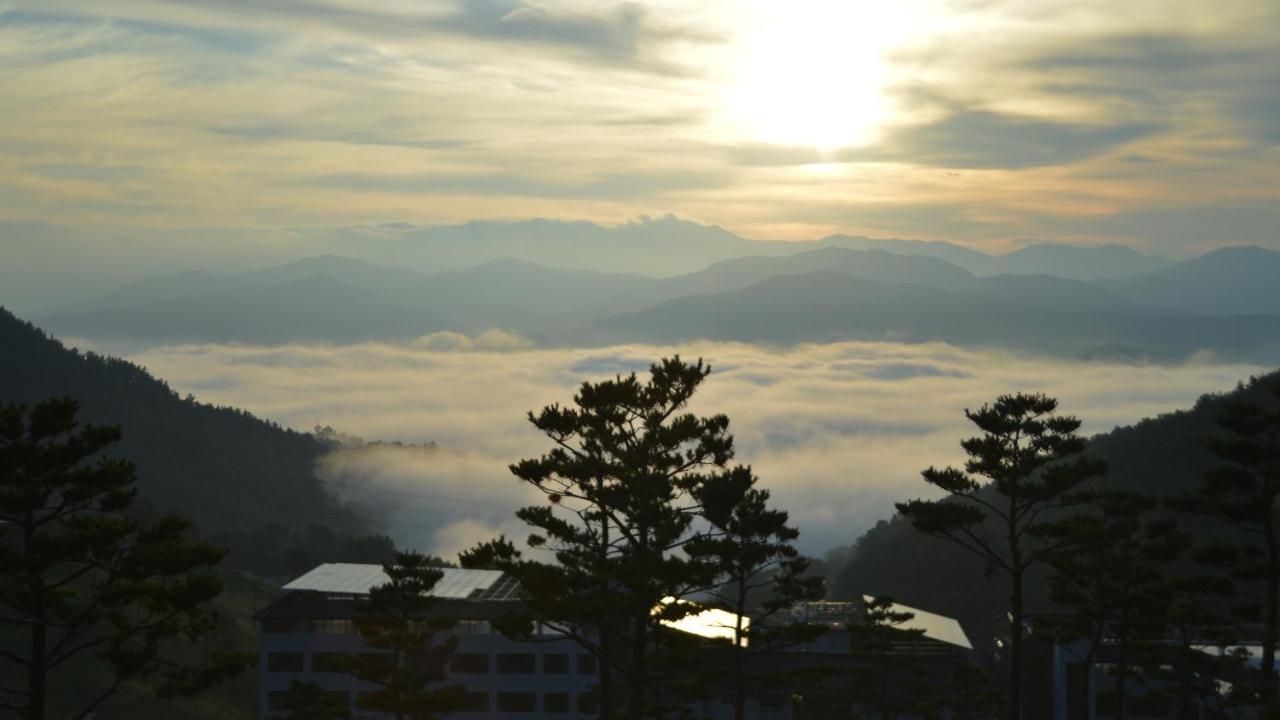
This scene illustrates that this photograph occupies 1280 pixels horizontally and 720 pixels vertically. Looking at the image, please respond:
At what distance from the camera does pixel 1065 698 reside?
70.3 metres

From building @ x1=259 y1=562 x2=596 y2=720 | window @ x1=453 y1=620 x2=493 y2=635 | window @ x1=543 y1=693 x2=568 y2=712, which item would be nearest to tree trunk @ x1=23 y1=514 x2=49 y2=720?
building @ x1=259 y1=562 x2=596 y2=720

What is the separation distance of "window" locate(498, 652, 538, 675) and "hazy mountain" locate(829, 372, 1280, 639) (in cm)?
6354

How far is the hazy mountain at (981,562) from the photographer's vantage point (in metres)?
136

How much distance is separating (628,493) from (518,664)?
3936cm

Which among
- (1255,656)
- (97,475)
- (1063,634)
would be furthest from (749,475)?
(1255,656)

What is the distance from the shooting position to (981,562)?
5817 inches

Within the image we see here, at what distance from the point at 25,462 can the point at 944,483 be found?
26447 millimetres

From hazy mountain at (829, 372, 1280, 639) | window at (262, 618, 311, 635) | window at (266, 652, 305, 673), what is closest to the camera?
window at (266, 652, 305, 673)

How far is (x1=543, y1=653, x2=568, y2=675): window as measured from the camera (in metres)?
75.6

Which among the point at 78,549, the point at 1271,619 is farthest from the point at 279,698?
the point at 1271,619

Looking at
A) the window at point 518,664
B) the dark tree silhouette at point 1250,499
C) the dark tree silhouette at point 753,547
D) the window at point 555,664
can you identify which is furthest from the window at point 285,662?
the dark tree silhouette at point 1250,499

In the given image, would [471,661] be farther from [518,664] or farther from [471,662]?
[518,664]

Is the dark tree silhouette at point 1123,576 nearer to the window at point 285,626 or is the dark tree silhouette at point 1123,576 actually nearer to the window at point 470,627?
the window at point 470,627

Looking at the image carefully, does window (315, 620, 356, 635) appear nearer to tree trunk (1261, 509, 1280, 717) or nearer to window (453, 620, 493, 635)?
window (453, 620, 493, 635)
